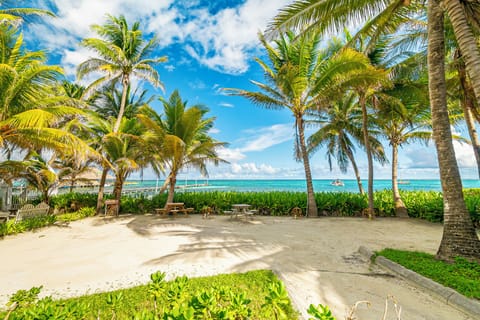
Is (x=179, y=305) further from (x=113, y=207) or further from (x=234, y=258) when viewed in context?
(x=113, y=207)

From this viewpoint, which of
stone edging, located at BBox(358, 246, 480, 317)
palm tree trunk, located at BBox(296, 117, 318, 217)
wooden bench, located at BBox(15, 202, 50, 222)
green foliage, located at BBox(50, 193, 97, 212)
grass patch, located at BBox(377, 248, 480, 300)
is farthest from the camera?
green foliage, located at BBox(50, 193, 97, 212)

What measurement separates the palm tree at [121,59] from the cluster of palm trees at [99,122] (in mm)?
53

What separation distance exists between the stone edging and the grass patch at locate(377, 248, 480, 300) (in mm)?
112

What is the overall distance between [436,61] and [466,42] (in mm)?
788

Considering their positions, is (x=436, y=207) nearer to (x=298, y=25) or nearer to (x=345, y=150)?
(x=345, y=150)

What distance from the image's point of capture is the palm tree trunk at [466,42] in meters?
3.67

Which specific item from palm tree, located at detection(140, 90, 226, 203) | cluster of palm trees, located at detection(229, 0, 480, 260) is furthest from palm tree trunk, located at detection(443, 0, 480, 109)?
palm tree, located at detection(140, 90, 226, 203)

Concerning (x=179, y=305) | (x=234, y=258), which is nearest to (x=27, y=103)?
(x=234, y=258)

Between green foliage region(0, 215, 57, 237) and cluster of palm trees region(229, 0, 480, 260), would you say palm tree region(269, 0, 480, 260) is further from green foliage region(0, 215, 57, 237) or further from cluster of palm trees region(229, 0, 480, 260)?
green foliage region(0, 215, 57, 237)

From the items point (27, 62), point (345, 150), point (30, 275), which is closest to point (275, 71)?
point (345, 150)

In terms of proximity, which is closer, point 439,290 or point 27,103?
point 439,290

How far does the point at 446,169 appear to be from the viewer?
434cm

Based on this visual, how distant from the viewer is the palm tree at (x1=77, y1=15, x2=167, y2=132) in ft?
41.7

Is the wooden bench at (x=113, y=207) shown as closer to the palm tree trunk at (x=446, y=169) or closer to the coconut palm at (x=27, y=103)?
the coconut palm at (x=27, y=103)
